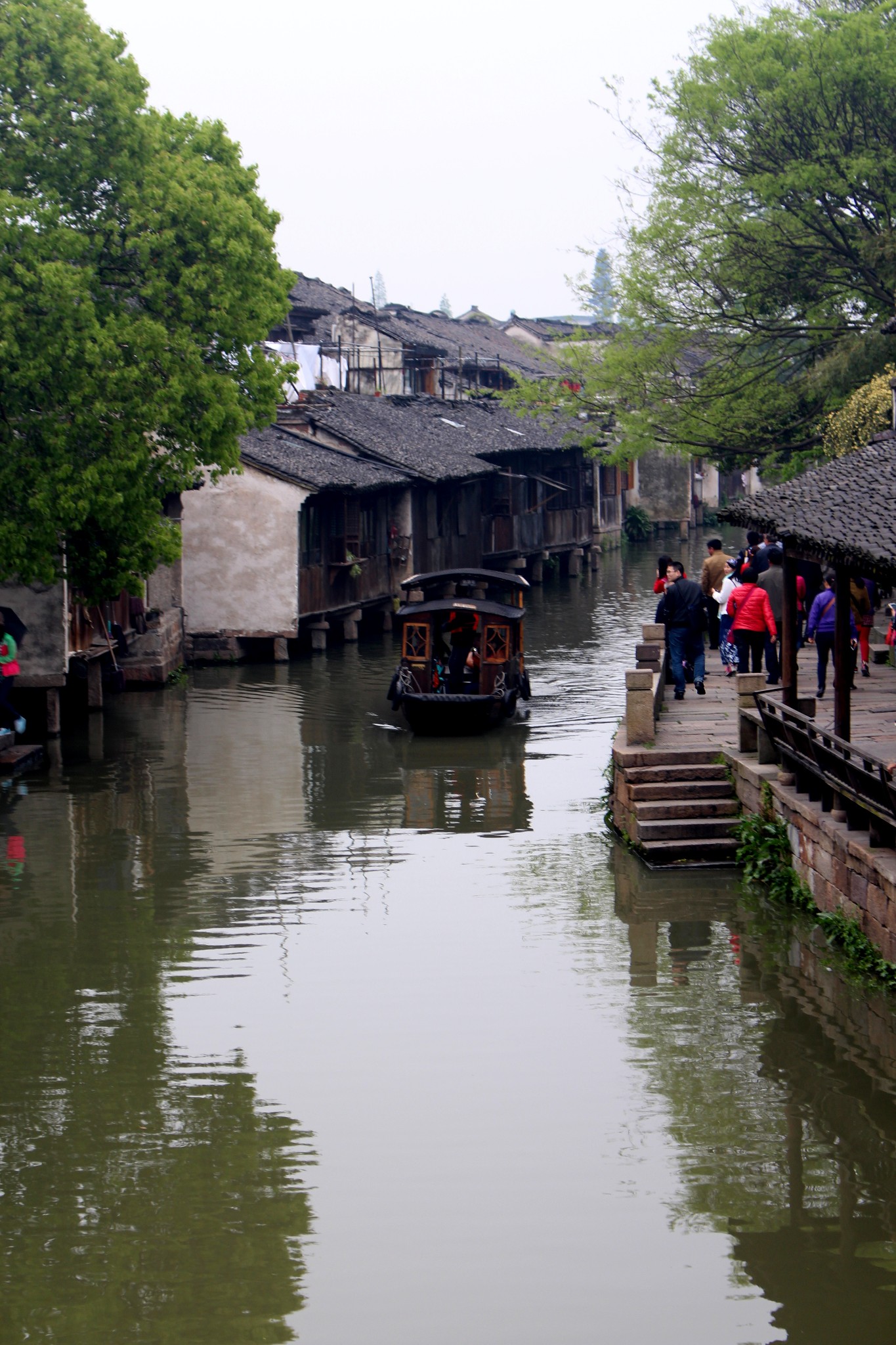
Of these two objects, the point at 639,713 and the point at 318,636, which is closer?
the point at 639,713

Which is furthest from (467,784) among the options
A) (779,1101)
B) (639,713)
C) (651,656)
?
(779,1101)

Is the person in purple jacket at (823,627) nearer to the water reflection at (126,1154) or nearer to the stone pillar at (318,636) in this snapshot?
the water reflection at (126,1154)

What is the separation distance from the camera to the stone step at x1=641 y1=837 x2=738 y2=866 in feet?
47.5

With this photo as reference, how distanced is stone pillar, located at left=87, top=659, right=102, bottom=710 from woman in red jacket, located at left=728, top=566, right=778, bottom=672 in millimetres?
10232

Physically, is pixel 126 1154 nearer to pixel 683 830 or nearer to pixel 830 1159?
pixel 830 1159

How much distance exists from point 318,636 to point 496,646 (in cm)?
948

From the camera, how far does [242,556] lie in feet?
97.8

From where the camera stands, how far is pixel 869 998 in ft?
35.5

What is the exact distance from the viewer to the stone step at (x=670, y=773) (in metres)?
14.9

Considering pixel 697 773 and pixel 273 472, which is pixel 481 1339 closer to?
pixel 697 773

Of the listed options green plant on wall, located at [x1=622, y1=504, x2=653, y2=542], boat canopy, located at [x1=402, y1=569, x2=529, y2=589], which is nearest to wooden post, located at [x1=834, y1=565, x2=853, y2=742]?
boat canopy, located at [x1=402, y1=569, x2=529, y2=589]

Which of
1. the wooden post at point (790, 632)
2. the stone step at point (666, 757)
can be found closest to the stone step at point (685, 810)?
the stone step at point (666, 757)

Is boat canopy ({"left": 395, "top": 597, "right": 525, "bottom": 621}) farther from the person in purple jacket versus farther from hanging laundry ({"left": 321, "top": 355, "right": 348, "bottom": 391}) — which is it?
hanging laundry ({"left": 321, "top": 355, "right": 348, "bottom": 391})

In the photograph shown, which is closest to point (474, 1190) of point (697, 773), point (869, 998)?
point (869, 998)
